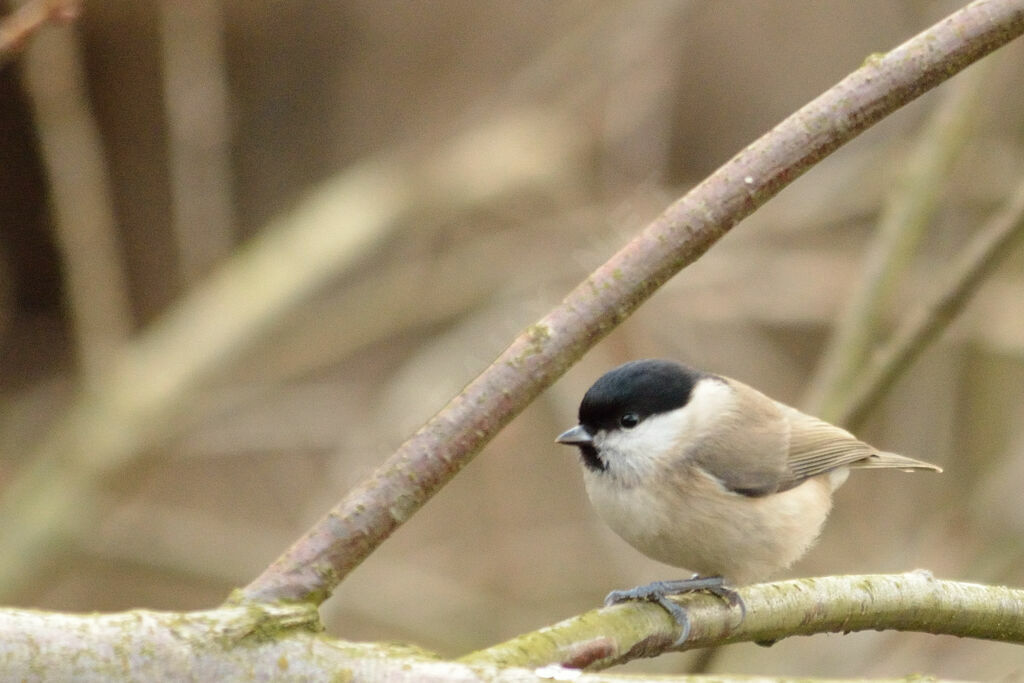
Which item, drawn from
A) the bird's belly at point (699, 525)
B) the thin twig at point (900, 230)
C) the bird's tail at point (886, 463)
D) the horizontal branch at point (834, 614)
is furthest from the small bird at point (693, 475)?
the thin twig at point (900, 230)

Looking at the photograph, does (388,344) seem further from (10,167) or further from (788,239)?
(788,239)

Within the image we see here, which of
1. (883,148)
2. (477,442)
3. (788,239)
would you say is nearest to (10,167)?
(788,239)

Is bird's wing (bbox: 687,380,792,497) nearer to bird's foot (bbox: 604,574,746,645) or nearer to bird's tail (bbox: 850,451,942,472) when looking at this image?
bird's tail (bbox: 850,451,942,472)

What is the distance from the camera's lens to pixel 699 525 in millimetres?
2639

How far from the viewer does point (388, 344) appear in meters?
7.35

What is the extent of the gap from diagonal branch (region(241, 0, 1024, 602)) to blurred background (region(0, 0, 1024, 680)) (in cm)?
204

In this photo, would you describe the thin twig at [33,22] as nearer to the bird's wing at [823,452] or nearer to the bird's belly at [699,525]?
the bird's belly at [699,525]

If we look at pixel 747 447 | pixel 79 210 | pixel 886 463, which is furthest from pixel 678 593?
pixel 79 210

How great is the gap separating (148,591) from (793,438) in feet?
14.5

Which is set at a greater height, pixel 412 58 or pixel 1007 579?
pixel 412 58

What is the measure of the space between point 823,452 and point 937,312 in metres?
0.64

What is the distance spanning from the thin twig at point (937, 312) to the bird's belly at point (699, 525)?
86 cm

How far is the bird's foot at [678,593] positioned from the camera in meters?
2.04

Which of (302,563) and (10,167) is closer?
(302,563)
